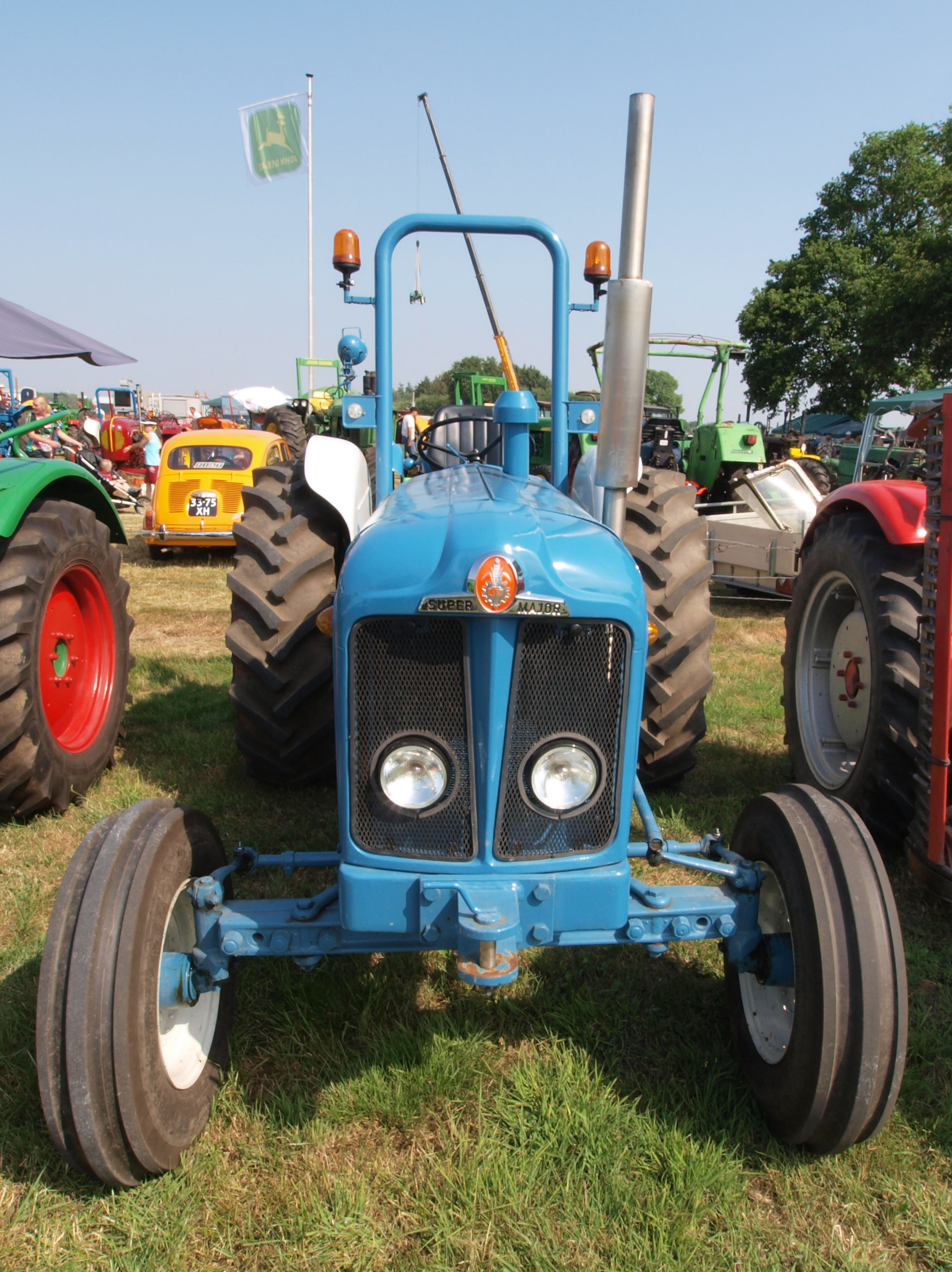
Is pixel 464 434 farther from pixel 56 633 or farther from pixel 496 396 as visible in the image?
pixel 496 396

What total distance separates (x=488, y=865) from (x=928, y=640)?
1635 mm

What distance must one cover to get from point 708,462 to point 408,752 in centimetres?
931

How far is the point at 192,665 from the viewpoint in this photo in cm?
592

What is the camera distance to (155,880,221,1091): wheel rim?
6.45 feet

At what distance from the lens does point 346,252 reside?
3131 mm

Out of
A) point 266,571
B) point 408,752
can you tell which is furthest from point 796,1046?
point 266,571

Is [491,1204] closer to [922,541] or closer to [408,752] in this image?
[408,752]

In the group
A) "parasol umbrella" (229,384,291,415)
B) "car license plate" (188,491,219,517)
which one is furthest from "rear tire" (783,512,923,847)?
"parasol umbrella" (229,384,291,415)

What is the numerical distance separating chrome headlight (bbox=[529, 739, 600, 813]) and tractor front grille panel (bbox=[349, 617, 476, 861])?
14cm

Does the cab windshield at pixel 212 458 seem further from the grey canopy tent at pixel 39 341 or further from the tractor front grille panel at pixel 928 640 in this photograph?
the tractor front grille panel at pixel 928 640

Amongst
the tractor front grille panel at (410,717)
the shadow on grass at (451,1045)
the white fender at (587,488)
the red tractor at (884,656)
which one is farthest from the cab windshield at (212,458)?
the tractor front grille panel at (410,717)

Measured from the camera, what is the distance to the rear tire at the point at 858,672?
3.00 metres

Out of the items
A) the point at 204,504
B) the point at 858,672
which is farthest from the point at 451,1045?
the point at 204,504

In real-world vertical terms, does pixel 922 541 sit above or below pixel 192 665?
above
